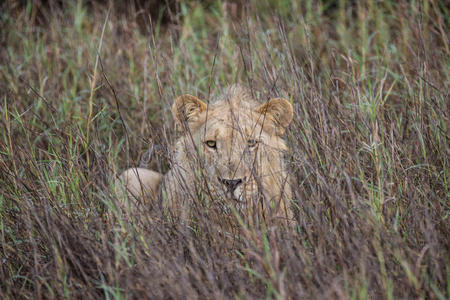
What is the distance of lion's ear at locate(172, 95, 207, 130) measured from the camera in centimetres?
343

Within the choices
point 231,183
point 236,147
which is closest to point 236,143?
point 236,147

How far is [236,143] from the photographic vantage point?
10.8 feet

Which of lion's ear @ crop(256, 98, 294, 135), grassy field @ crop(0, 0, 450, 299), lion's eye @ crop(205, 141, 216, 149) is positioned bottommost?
grassy field @ crop(0, 0, 450, 299)

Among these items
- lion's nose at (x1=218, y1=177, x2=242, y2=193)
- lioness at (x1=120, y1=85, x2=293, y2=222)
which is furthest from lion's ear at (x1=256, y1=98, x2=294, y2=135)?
lion's nose at (x1=218, y1=177, x2=242, y2=193)

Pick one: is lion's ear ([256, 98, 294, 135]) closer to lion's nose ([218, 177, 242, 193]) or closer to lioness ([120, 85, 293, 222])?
lioness ([120, 85, 293, 222])

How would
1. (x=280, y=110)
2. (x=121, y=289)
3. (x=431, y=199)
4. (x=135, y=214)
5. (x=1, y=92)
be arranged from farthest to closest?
(x=1, y=92) → (x=280, y=110) → (x=431, y=199) → (x=135, y=214) → (x=121, y=289)

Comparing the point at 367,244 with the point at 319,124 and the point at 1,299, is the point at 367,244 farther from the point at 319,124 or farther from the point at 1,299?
the point at 1,299

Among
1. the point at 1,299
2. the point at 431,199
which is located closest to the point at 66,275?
the point at 1,299

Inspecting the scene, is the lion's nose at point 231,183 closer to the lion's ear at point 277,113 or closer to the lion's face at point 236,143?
the lion's face at point 236,143

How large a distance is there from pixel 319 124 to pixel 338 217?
0.63m

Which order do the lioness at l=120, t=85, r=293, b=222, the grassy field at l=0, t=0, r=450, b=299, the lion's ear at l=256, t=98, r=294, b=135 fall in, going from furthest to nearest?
the lion's ear at l=256, t=98, r=294, b=135 → the lioness at l=120, t=85, r=293, b=222 → the grassy field at l=0, t=0, r=450, b=299

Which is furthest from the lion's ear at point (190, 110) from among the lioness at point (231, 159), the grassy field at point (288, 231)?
the grassy field at point (288, 231)

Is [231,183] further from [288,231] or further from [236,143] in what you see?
[288,231]

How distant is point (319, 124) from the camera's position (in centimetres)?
309
